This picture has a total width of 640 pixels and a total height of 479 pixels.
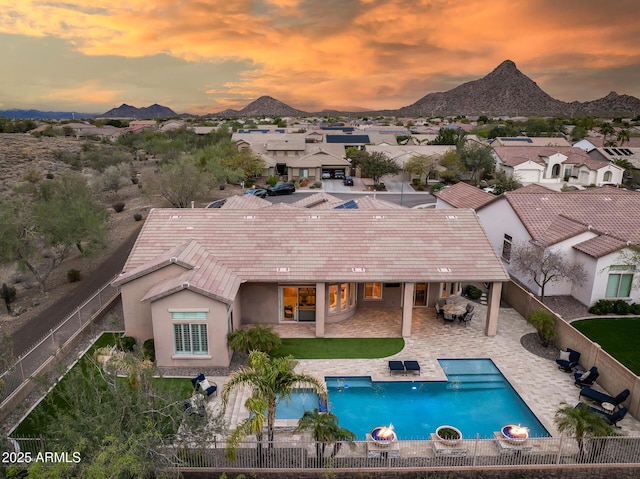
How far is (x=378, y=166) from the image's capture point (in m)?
63.7

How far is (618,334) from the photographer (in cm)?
2338

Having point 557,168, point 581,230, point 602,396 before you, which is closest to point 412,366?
point 602,396

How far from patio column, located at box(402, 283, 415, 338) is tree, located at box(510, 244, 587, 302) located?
8.46 metres

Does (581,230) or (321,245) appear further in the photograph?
(581,230)

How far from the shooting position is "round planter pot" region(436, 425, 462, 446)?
14.8m

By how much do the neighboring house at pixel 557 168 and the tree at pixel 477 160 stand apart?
6.60ft

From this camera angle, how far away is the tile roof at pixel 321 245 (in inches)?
875

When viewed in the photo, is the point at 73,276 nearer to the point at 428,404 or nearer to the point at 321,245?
the point at 321,245

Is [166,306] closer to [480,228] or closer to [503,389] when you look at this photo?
[503,389]

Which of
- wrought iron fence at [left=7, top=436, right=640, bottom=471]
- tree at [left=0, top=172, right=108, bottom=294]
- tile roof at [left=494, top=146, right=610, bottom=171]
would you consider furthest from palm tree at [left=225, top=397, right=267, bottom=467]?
tile roof at [left=494, top=146, right=610, bottom=171]

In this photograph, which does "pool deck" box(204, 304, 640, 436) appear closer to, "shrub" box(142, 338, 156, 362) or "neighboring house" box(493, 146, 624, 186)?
"shrub" box(142, 338, 156, 362)

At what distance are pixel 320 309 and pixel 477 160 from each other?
5124cm

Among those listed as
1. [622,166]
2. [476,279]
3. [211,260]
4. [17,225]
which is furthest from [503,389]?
[622,166]

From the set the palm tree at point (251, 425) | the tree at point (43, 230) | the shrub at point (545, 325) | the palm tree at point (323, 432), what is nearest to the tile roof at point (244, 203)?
the tree at point (43, 230)
